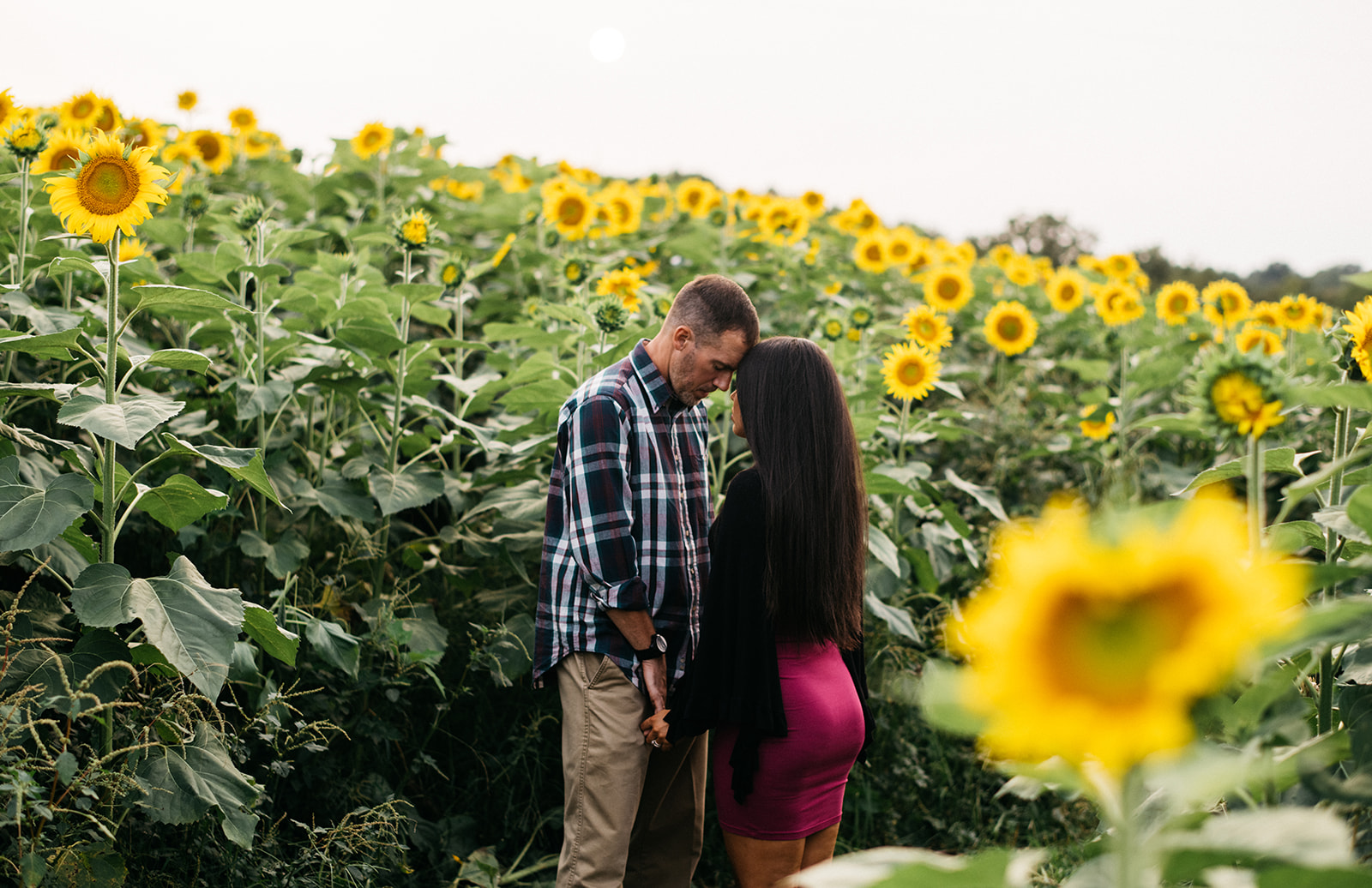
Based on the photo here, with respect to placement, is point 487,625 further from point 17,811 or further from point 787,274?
point 787,274

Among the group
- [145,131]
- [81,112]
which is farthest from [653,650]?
[145,131]

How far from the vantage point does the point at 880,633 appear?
405cm

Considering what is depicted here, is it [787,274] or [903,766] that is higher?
[787,274]

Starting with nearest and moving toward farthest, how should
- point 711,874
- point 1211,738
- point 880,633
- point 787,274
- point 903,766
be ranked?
point 1211,738
point 711,874
point 903,766
point 880,633
point 787,274

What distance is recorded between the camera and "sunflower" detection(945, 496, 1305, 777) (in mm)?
566

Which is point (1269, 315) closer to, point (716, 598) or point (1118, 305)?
point (1118, 305)

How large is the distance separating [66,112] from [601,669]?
10.5 feet

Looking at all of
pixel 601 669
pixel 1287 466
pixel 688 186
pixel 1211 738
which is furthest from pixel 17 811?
pixel 688 186

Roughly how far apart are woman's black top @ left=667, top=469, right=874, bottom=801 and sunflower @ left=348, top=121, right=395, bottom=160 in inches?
172

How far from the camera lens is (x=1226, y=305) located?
19.9 feet

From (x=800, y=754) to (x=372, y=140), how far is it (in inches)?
192

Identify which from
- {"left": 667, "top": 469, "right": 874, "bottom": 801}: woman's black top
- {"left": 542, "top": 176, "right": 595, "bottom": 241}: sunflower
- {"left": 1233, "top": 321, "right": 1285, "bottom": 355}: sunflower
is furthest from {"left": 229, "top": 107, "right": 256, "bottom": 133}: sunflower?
{"left": 1233, "top": 321, "right": 1285, "bottom": 355}: sunflower

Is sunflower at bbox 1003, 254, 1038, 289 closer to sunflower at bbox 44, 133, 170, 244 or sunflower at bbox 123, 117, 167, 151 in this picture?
sunflower at bbox 123, 117, 167, 151

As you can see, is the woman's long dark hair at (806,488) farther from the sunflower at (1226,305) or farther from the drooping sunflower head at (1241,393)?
the sunflower at (1226,305)
